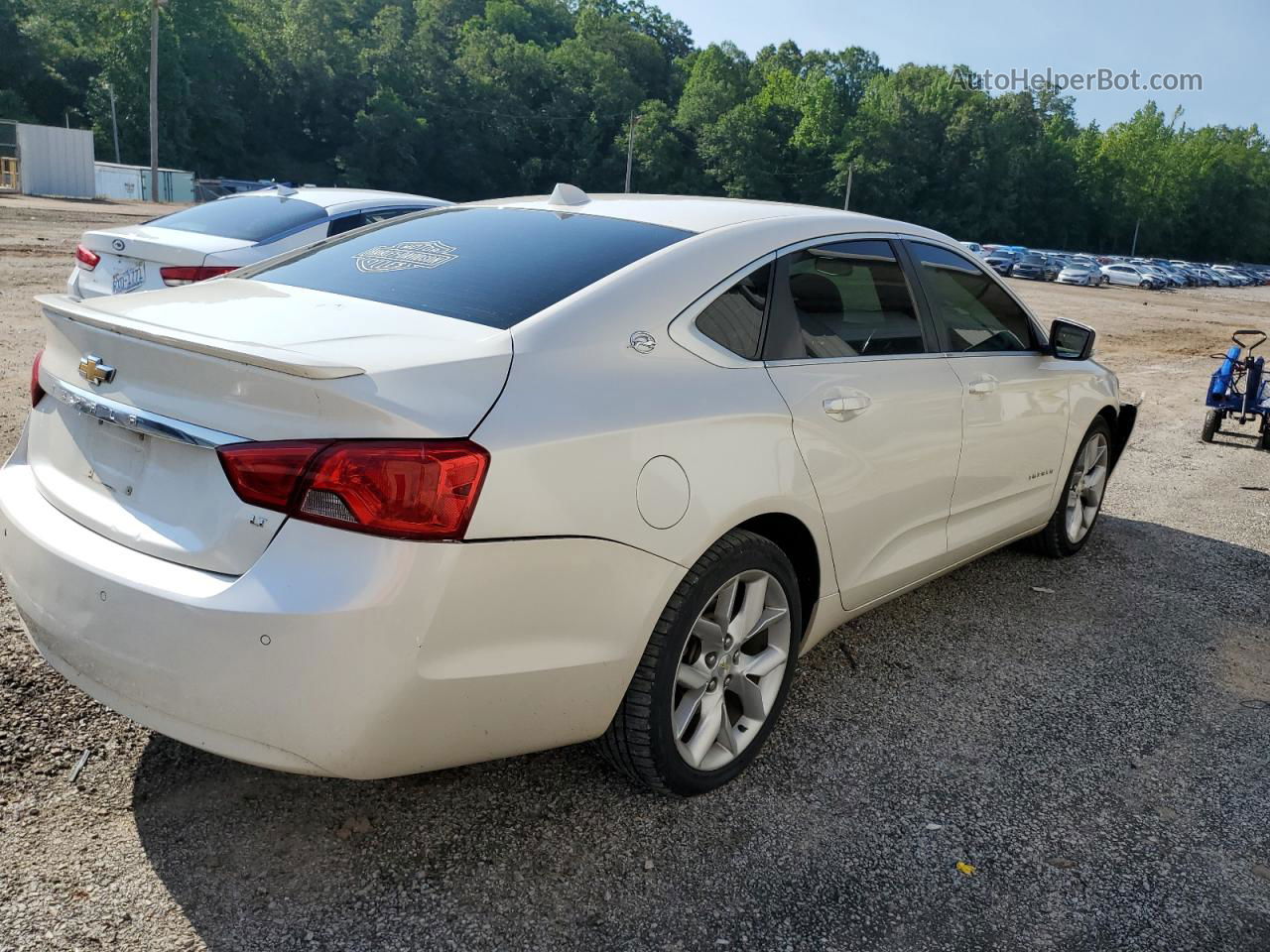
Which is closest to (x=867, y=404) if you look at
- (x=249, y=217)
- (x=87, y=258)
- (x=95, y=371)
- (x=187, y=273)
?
(x=95, y=371)

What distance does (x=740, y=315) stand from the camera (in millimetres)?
3111

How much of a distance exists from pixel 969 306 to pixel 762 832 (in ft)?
7.69

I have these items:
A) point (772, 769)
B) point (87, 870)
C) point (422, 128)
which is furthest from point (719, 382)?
point (422, 128)

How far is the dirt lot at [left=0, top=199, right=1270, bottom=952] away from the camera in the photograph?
8.07ft

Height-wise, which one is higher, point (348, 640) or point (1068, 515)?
point (348, 640)

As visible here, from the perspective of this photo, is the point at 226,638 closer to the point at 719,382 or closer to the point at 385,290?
the point at 385,290

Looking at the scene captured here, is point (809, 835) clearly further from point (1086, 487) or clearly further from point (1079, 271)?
point (1079, 271)

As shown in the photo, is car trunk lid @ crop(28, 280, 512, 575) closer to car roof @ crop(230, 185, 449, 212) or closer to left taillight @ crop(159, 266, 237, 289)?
left taillight @ crop(159, 266, 237, 289)

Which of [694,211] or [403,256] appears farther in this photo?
[694,211]

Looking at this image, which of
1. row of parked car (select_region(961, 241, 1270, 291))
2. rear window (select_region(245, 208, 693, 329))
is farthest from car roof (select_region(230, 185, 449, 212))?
row of parked car (select_region(961, 241, 1270, 291))

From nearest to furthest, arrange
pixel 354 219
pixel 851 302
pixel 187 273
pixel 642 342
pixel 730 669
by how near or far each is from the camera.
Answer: pixel 642 342 < pixel 730 669 < pixel 851 302 < pixel 187 273 < pixel 354 219

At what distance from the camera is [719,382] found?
2898 mm

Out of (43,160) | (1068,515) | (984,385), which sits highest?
(43,160)

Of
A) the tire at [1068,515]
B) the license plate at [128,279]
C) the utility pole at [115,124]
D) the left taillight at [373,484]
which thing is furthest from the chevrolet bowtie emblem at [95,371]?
the utility pole at [115,124]
